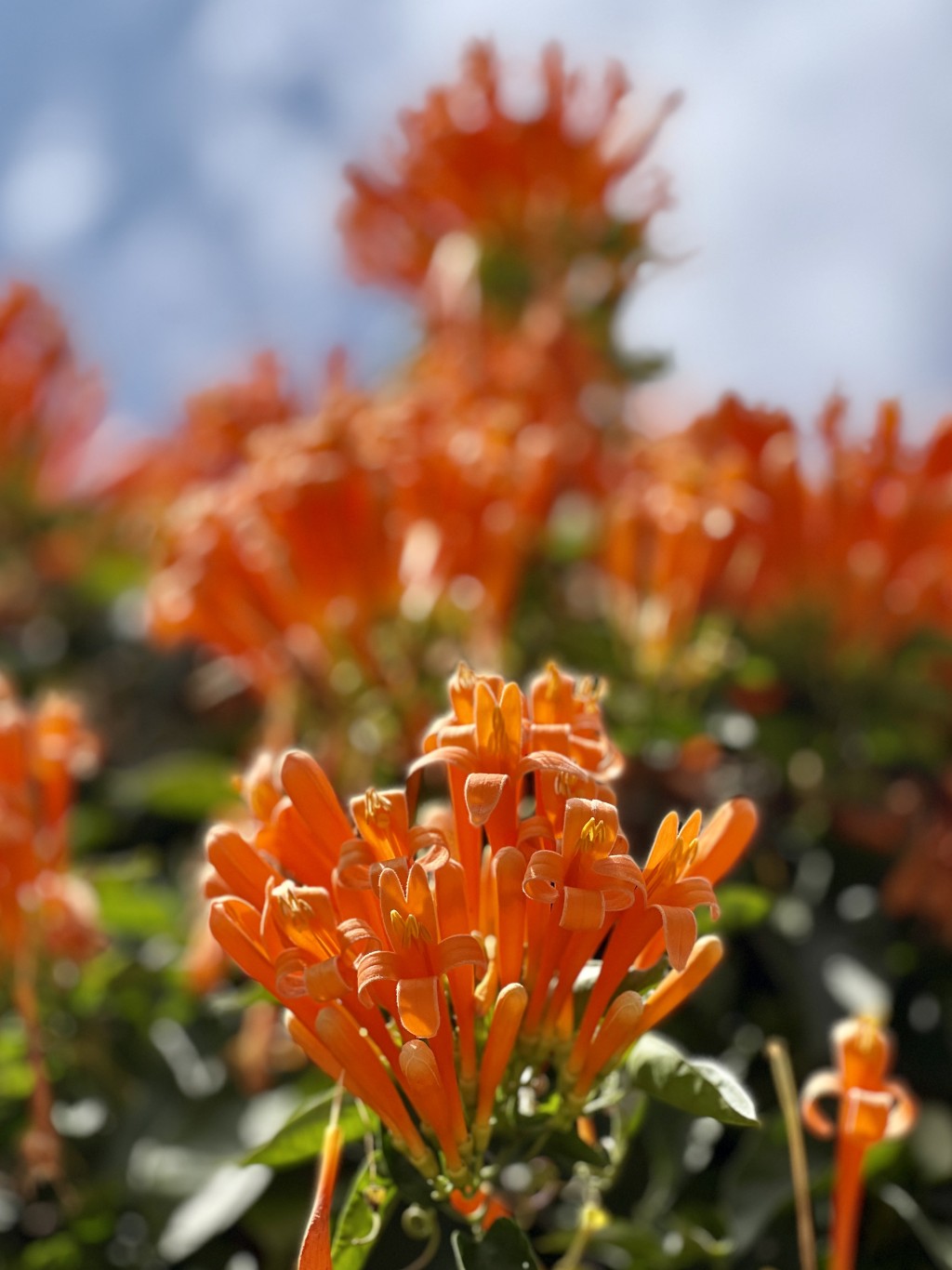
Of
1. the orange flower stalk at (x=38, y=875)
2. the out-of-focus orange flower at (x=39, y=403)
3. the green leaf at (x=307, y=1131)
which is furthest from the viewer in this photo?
the out-of-focus orange flower at (x=39, y=403)

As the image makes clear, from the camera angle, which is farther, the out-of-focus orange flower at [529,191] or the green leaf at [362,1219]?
the out-of-focus orange flower at [529,191]

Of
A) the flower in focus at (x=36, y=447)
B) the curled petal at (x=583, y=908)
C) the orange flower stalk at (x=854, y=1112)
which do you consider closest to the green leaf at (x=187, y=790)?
the flower in focus at (x=36, y=447)

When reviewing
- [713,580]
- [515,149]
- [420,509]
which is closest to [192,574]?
[420,509]

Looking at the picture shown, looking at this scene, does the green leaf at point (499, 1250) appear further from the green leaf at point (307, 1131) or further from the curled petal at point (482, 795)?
the curled petal at point (482, 795)

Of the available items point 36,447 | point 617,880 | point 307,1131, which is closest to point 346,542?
point 307,1131

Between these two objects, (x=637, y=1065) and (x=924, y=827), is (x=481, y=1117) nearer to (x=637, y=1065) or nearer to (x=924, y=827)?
(x=637, y=1065)

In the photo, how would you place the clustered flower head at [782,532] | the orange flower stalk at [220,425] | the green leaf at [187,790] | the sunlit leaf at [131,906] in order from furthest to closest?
the orange flower stalk at [220,425], the green leaf at [187,790], the clustered flower head at [782,532], the sunlit leaf at [131,906]

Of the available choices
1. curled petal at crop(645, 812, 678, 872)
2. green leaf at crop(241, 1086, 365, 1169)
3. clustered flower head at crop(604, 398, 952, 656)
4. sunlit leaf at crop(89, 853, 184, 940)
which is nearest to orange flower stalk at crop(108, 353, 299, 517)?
clustered flower head at crop(604, 398, 952, 656)
